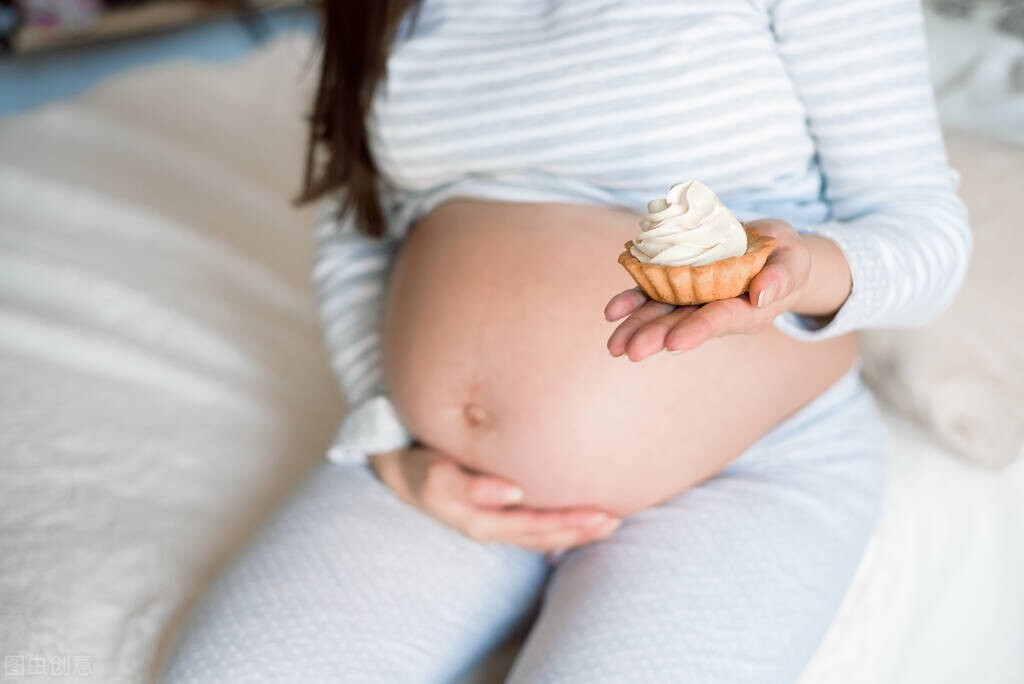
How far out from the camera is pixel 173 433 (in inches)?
46.8

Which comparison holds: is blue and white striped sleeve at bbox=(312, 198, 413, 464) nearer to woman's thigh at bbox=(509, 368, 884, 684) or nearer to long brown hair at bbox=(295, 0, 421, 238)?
long brown hair at bbox=(295, 0, 421, 238)

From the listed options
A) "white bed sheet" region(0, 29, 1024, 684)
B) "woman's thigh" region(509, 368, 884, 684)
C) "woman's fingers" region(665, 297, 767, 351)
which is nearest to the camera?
"woman's fingers" region(665, 297, 767, 351)

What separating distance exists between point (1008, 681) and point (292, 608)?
2.52 ft

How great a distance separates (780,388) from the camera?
910mm

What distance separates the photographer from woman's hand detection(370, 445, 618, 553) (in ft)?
2.92

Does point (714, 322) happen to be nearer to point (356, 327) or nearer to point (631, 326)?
point (631, 326)

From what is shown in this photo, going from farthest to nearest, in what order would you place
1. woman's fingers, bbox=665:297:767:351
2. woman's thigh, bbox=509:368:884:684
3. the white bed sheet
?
the white bed sheet → woman's thigh, bbox=509:368:884:684 → woman's fingers, bbox=665:297:767:351

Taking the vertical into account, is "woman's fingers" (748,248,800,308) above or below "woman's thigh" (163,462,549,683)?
above

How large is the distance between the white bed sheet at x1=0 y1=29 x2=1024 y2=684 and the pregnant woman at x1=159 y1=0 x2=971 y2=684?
11 cm

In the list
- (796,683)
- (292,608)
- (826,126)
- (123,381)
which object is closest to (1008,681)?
(796,683)

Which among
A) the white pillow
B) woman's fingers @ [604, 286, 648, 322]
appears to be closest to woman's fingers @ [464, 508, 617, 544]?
woman's fingers @ [604, 286, 648, 322]

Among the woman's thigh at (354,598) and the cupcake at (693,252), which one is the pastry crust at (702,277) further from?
the woman's thigh at (354,598)

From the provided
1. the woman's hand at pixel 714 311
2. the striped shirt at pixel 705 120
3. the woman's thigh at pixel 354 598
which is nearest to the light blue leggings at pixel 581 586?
the woman's thigh at pixel 354 598

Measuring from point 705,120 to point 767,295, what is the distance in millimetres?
322
